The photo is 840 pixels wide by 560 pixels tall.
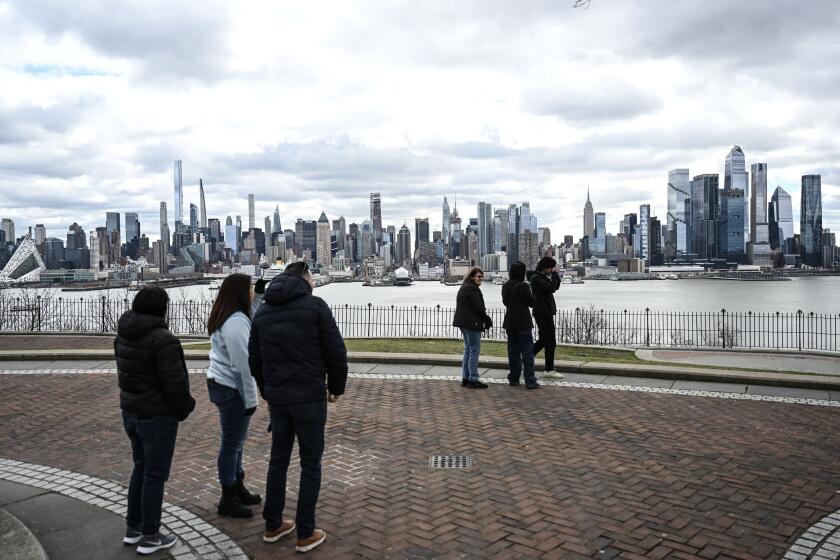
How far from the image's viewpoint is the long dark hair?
194 inches

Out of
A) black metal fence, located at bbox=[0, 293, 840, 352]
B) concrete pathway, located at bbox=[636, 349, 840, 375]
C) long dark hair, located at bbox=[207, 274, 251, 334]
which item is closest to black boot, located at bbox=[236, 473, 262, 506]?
long dark hair, located at bbox=[207, 274, 251, 334]

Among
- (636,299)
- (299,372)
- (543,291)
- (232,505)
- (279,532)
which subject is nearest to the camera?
(299,372)

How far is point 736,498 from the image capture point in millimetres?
5492

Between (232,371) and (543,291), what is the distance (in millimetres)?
6637

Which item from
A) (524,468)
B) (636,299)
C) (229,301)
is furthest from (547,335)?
(636,299)

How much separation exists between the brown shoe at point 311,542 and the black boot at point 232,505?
0.79m

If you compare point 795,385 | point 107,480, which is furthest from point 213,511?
point 795,385

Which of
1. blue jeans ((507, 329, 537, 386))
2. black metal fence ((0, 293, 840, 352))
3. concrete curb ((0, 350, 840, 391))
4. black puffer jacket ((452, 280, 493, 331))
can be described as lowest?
black metal fence ((0, 293, 840, 352))

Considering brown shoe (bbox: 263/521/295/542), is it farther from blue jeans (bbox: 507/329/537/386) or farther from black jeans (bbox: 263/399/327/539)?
blue jeans (bbox: 507/329/537/386)

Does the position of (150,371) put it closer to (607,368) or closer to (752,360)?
(607,368)

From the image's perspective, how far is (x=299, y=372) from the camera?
171 inches

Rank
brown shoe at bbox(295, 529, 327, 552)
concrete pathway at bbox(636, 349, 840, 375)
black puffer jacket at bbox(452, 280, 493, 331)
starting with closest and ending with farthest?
brown shoe at bbox(295, 529, 327, 552)
black puffer jacket at bbox(452, 280, 493, 331)
concrete pathway at bbox(636, 349, 840, 375)

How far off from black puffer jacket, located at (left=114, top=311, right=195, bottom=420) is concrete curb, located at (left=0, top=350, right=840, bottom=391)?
8.08 meters

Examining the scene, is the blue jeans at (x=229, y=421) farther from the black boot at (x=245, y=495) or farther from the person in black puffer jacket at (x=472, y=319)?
the person in black puffer jacket at (x=472, y=319)
